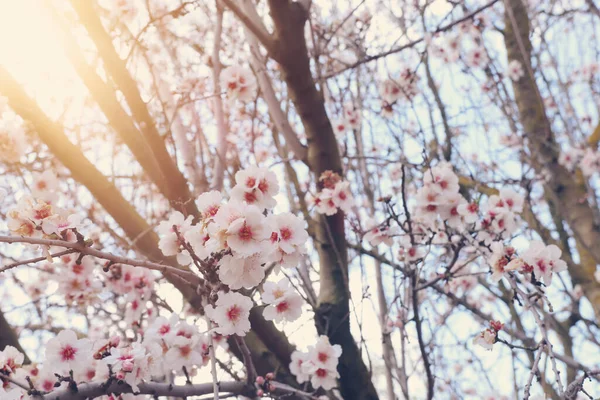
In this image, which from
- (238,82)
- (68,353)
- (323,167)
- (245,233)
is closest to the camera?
(245,233)

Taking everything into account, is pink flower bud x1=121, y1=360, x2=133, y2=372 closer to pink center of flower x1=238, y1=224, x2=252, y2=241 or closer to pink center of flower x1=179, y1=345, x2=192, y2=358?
pink center of flower x1=179, y1=345, x2=192, y2=358

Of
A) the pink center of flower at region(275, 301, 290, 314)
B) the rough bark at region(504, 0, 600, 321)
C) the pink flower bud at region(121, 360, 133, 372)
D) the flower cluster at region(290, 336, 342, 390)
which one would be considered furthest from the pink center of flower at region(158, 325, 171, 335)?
the rough bark at region(504, 0, 600, 321)

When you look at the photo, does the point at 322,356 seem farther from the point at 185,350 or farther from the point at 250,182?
the point at 250,182

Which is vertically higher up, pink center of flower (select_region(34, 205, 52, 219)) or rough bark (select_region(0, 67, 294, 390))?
rough bark (select_region(0, 67, 294, 390))

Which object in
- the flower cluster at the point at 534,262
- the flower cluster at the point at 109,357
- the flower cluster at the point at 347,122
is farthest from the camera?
the flower cluster at the point at 347,122

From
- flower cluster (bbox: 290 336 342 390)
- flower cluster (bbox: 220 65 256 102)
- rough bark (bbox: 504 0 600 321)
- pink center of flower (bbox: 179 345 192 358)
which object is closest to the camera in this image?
pink center of flower (bbox: 179 345 192 358)

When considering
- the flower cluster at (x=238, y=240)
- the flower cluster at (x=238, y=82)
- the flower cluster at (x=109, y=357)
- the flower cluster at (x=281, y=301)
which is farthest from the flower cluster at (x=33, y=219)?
the flower cluster at (x=238, y=82)

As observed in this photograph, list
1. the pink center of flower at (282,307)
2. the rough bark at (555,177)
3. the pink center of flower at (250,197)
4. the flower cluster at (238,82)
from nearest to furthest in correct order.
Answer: the pink center of flower at (250,197) → the pink center of flower at (282,307) → the flower cluster at (238,82) → the rough bark at (555,177)

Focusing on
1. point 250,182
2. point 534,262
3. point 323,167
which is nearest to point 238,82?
point 323,167

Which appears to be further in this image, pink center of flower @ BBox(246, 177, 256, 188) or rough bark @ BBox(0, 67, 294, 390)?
rough bark @ BBox(0, 67, 294, 390)

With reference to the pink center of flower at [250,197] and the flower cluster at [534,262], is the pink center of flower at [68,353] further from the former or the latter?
the flower cluster at [534,262]

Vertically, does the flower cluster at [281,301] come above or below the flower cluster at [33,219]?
above

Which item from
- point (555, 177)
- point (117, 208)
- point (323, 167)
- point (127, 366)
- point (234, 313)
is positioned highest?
point (555, 177)

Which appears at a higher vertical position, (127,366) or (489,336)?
(489,336)
